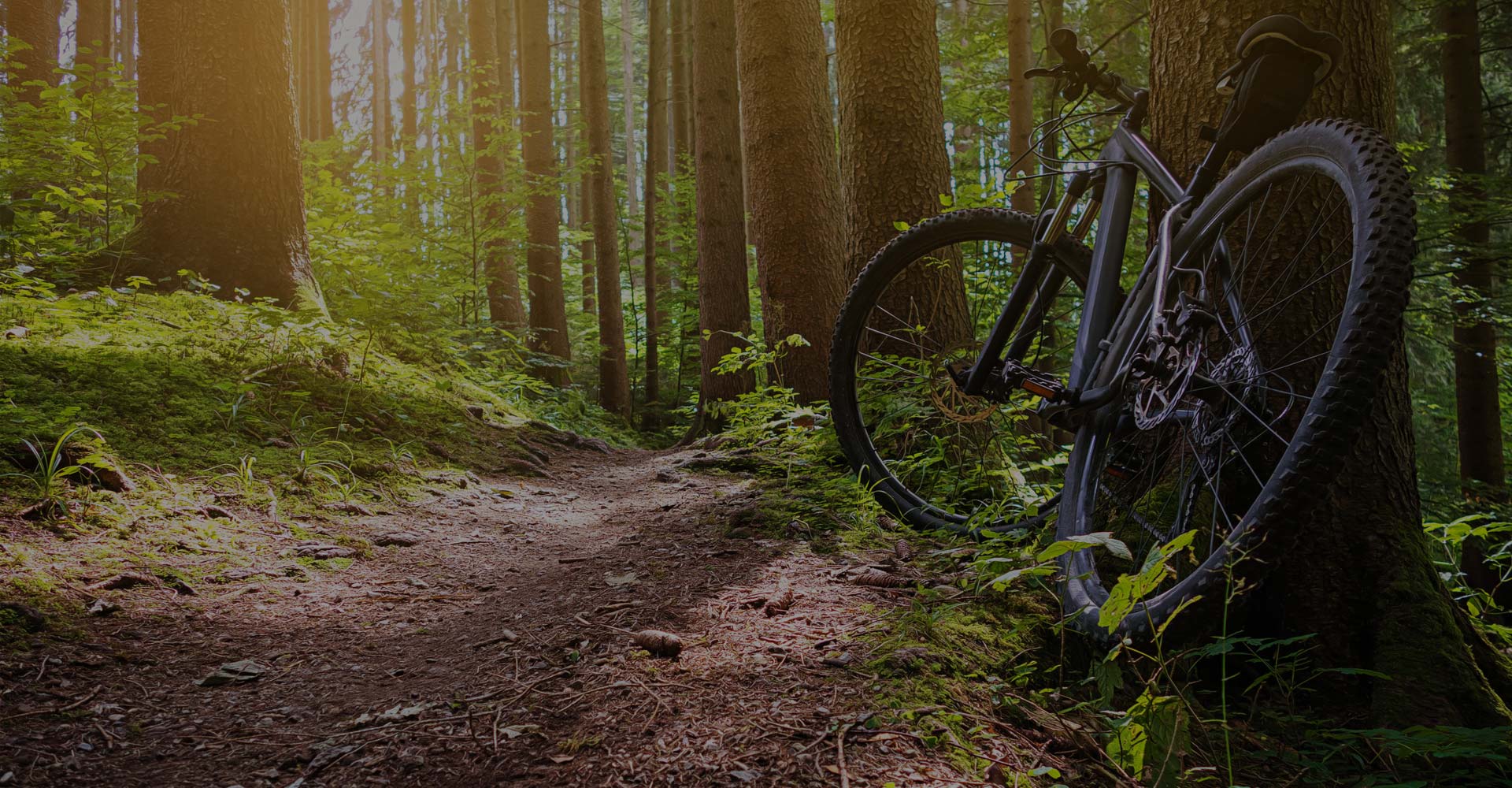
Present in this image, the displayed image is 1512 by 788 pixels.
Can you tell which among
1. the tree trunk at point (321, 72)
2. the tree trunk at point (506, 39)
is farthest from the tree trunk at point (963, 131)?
the tree trunk at point (321, 72)

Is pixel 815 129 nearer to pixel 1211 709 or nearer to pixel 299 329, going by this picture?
pixel 299 329

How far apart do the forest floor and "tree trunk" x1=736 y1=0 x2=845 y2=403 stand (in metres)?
3.04

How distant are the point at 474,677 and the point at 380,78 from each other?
27.9 m

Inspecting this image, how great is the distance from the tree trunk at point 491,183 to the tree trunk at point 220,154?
14.5 feet

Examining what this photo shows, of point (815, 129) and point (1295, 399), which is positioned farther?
point (815, 129)

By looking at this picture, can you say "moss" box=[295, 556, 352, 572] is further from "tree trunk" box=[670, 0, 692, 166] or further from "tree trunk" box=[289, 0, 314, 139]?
"tree trunk" box=[289, 0, 314, 139]

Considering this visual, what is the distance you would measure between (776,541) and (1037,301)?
4.53 feet

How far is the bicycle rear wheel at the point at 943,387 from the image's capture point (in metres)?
3.22

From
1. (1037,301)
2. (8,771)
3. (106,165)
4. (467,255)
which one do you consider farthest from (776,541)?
(467,255)

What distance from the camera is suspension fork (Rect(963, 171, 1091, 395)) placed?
120 inches

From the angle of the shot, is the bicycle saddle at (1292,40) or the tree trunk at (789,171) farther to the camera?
the tree trunk at (789,171)

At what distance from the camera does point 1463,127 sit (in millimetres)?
8086

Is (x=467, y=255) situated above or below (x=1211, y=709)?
above

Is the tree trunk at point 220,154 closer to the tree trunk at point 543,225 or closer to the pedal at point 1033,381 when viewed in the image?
the pedal at point 1033,381
